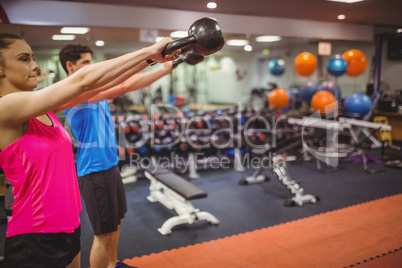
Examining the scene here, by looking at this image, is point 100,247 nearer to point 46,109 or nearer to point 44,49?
point 46,109

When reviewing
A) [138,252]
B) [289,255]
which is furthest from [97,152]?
[289,255]

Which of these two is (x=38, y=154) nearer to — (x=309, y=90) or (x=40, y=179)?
(x=40, y=179)

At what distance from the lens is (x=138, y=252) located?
2.87 meters

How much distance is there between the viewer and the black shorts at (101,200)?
207 cm

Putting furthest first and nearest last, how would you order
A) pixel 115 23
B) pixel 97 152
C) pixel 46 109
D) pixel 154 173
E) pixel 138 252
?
pixel 115 23
pixel 154 173
pixel 138 252
pixel 97 152
pixel 46 109

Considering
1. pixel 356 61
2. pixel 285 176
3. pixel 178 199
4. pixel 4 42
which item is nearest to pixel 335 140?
pixel 356 61

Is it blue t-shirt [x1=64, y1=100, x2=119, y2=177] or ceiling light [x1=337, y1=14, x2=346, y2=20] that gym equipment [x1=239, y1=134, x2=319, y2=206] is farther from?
ceiling light [x1=337, y1=14, x2=346, y2=20]

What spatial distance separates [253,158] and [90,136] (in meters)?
4.38

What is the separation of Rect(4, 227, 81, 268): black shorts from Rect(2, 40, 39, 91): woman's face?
0.57 metres

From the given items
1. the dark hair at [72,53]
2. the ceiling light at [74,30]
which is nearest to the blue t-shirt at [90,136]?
the dark hair at [72,53]

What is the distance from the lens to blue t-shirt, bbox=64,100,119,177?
2.07 metres

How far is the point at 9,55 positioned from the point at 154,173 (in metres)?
3.00

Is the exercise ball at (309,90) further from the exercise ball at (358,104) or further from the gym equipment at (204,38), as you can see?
the gym equipment at (204,38)

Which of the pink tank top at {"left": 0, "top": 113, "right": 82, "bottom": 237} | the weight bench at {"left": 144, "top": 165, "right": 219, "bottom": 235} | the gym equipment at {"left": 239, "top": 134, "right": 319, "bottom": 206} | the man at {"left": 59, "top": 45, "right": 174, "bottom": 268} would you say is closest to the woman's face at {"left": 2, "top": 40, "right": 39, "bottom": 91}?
the pink tank top at {"left": 0, "top": 113, "right": 82, "bottom": 237}
